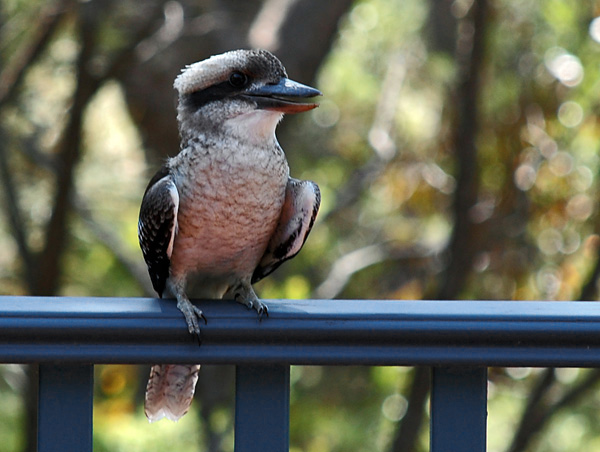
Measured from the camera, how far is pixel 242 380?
147 centimetres

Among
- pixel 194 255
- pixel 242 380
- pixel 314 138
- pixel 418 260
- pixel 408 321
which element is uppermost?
pixel 408 321

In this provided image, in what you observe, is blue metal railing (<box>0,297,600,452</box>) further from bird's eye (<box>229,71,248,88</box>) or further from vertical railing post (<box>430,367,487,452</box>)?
bird's eye (<box>229,71,248,88</box>)

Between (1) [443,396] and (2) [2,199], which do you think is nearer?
(1) [443,396]

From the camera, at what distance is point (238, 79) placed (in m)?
2.43

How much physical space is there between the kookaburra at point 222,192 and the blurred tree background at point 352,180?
5.40 feet

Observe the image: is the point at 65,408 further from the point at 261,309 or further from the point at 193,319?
the point at 261,309

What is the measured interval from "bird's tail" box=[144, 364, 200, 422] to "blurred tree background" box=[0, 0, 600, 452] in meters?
1.81

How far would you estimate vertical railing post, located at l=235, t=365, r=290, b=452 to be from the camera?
1446mm

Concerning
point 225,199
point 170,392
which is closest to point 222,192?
point 225,199

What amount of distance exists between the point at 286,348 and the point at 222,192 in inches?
37.6

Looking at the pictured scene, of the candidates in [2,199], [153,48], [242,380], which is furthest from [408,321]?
[2,199]

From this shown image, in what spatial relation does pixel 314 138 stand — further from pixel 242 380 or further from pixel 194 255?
pixel 242 380

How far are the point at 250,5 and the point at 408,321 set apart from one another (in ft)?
14.8

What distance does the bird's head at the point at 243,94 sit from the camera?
2.37m
